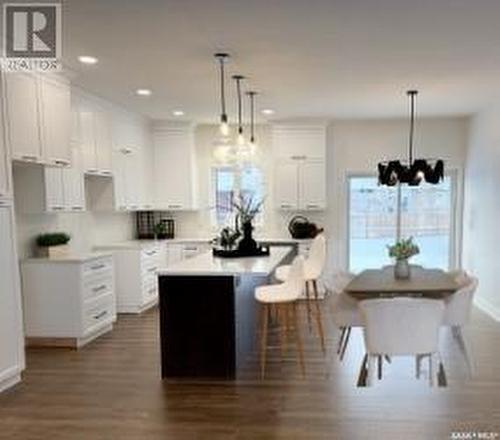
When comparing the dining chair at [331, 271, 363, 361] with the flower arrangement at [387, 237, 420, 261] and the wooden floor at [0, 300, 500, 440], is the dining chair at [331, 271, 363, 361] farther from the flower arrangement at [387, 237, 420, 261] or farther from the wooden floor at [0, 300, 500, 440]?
the flower arrangement at [387, 237, 420, 261]

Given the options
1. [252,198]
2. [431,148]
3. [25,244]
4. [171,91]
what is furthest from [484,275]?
[25,244]

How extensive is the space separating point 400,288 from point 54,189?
11.5 feet

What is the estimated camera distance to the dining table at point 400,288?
12.6 feet

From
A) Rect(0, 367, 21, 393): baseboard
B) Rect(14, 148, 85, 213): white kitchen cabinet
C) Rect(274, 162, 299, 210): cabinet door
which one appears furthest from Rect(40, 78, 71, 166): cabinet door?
Rect(274, 162, 299, 210): cabinet door

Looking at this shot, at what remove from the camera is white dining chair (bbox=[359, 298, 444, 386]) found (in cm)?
324

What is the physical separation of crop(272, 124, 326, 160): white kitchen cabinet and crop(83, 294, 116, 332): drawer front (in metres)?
3.41

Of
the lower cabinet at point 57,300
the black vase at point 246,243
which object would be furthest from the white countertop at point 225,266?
the lower cabinet at point 57,300

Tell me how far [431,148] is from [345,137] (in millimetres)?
1343

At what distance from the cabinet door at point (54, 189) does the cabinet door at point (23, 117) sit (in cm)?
45

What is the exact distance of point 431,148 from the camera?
7320 millimetres

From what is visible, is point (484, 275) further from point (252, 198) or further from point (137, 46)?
point (137, 46)

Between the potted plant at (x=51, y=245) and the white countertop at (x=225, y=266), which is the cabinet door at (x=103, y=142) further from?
the white countertop at (x=225, y=266)

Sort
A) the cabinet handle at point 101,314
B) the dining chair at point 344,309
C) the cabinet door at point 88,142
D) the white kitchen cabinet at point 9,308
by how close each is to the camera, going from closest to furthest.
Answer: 1. the white kitchen cabinet at point 9,308
2. the dining chair at point 344,309
3. the cabinet handle at point 101,314
4. the cabinet door at point 88,142

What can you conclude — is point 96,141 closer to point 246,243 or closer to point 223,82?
point 223,82
